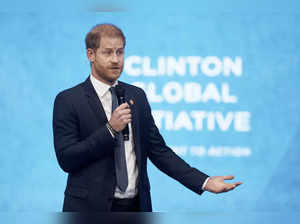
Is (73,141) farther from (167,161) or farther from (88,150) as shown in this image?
(167,161)

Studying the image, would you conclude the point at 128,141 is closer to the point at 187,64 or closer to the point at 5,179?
the point at 187,64

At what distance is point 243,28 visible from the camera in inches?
172

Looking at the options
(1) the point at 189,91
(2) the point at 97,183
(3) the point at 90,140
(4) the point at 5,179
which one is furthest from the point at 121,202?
(4) the point at 5,179

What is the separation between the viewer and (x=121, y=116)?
6.94 ft

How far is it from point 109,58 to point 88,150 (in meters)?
0.44

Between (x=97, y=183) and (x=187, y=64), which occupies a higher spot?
(x=187, y=64)

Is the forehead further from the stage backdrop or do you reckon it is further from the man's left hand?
the stage backdrop

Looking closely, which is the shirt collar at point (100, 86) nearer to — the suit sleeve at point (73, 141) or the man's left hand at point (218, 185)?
the suit sleeve at point (73, 141)

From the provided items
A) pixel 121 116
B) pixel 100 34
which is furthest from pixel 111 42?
pixel 121 116

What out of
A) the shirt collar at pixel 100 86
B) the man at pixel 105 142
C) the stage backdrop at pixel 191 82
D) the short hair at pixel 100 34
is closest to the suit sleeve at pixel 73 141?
the man at pixel 105 142

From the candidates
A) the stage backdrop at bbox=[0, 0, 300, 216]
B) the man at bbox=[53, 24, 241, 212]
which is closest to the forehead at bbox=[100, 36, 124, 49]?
the man at bbox=[53, 24, 241, 212]

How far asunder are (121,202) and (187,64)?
2.22 m

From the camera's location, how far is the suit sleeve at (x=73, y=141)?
2.14 m

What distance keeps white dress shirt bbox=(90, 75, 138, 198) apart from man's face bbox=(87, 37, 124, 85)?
0.05 metres
